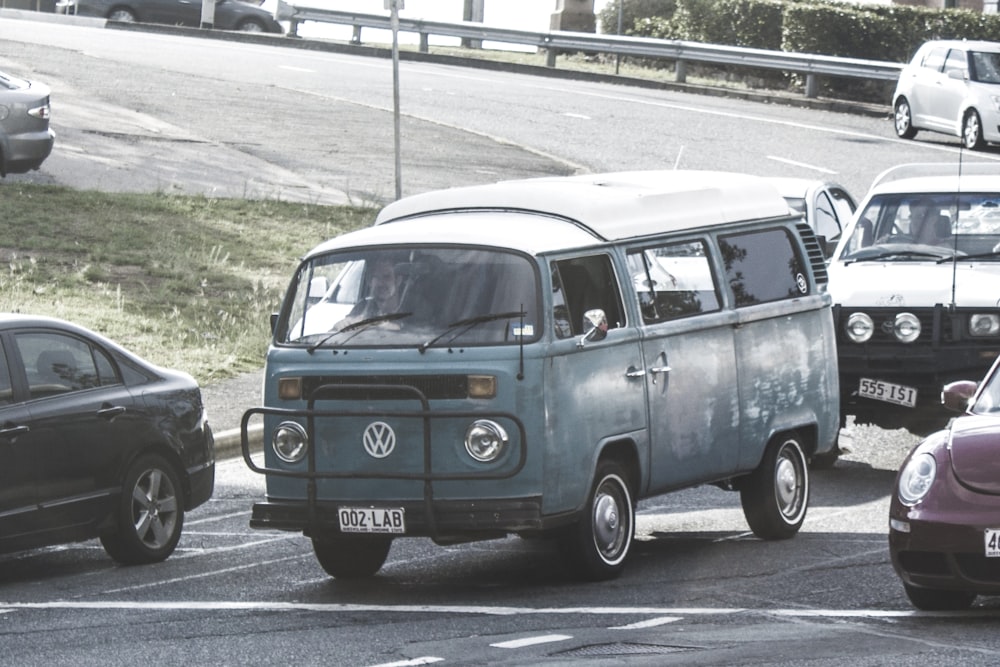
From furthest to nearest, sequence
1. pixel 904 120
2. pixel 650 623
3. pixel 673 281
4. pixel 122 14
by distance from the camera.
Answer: pixel 122 14
pixel 904 120
pixel 673 281
pixel 650 623

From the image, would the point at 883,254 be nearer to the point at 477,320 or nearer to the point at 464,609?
the point at 477,320

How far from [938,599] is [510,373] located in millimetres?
2416

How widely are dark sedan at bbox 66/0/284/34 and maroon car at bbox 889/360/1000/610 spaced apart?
42240mm

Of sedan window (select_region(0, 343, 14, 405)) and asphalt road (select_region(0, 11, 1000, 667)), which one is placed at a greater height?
sedan window (select_region(0, 343, 14, 405))

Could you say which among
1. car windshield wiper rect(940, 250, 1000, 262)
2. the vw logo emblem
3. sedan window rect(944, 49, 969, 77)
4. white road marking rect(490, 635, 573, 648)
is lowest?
white road marking rect(490, 635, 573, 648)

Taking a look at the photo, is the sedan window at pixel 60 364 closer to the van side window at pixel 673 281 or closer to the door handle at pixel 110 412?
the door handle at pixel 110 412

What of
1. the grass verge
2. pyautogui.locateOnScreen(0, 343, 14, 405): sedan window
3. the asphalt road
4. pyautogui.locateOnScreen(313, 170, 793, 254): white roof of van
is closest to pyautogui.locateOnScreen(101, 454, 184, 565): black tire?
the asphalt road

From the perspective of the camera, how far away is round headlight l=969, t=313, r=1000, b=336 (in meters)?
14.6

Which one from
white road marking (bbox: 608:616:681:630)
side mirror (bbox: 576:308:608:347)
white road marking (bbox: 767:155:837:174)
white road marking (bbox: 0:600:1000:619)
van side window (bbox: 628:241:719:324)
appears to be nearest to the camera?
white road marking (bbox: 608:616:681:630)

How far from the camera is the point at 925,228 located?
15930 millimetres

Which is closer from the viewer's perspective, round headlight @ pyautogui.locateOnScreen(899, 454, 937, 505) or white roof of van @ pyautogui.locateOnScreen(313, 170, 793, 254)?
round headlight @ pyautogui.locateOnScreen(899, 454, 937, 505)

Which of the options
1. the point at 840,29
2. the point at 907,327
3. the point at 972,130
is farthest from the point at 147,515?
the point at 840,29

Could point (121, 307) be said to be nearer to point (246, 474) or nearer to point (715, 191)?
point (246, 474)

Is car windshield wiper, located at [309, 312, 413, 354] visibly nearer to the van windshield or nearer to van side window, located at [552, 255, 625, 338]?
the van windshield
